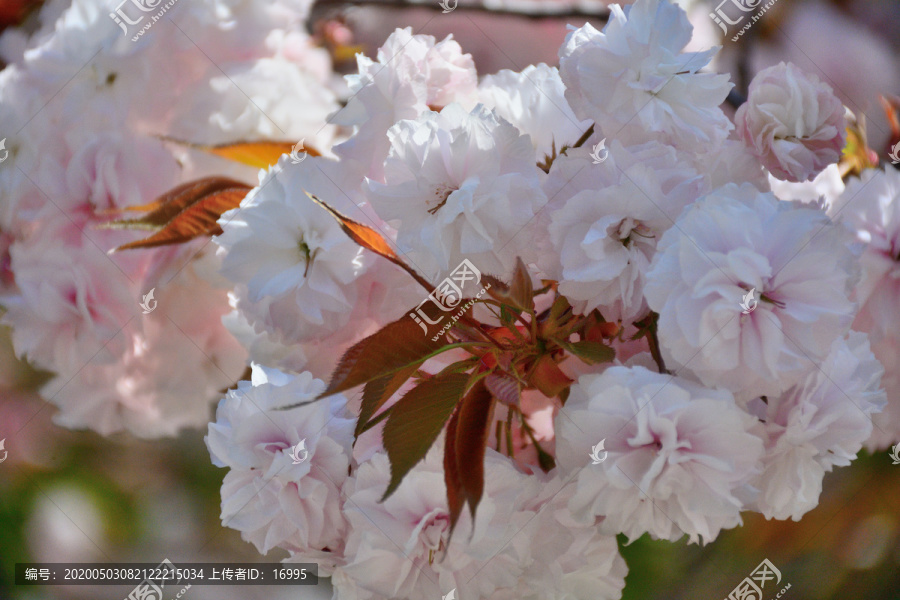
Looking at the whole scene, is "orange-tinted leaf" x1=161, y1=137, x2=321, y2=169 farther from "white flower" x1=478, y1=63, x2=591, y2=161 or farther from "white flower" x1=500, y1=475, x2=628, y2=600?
"white flower" x1=500, y1=475, x2=628, y2=600

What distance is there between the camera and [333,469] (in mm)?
299

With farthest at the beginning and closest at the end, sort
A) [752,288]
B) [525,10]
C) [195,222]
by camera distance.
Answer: [525,10]
[195,222]
[752,288]

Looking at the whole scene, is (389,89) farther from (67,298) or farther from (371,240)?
(67,298)

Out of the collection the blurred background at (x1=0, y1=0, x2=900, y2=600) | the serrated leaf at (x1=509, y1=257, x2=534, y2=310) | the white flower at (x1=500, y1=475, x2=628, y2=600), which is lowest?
the blurred background at (x1=0, y1=0, x2=900, y2=600)

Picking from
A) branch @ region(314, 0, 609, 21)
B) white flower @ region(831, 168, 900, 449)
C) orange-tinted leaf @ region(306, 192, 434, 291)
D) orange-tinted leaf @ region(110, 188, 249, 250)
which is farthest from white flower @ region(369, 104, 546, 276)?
branch @ region(314, 0, 609, 21)

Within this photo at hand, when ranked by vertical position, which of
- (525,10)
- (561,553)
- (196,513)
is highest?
(525,10)

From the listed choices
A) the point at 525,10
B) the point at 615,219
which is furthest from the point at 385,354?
the point at 525,10

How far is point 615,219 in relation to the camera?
259 millimetres

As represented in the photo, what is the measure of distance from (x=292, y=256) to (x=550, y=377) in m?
0.12

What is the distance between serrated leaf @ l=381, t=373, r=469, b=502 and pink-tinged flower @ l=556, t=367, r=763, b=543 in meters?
0.05

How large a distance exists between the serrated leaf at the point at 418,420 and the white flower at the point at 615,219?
60mm

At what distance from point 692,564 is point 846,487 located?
0.60ft

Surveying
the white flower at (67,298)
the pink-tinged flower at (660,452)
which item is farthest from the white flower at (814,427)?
the white flower at (67,298)

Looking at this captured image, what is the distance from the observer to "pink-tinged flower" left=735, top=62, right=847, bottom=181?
31 cm
